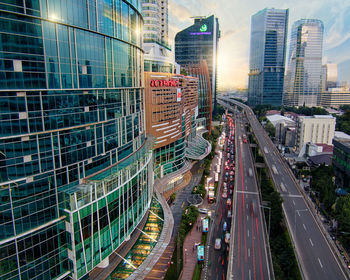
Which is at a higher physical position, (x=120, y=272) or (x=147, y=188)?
(x=147, y=188)

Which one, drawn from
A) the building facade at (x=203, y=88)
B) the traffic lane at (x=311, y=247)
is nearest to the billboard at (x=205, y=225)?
the traffic lane at (x=311, y=247)

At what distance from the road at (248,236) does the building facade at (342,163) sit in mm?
25310

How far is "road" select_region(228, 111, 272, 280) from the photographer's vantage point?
47750 millimetres

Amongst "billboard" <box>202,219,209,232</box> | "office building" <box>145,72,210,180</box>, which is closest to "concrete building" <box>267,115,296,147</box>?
"office building" <box>145,72,210,180</box>

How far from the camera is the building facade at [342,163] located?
8029 centimetres

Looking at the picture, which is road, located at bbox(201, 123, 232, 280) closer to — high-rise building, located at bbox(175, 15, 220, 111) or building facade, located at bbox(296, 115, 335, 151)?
building facade, located at bbox(296, 115, 335, 151)

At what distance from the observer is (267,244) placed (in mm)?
54875

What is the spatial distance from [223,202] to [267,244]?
2269cm

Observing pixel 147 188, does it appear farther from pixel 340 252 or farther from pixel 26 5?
pixel 340 252

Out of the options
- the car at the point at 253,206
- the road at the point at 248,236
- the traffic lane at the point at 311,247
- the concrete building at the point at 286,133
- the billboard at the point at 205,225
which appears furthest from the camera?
the concrete building at the point at 286,133

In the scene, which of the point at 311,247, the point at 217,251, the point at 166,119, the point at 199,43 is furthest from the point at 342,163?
the point at 199,43

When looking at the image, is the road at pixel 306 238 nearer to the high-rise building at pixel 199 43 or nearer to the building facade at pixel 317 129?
the building facade at pixel 317 129

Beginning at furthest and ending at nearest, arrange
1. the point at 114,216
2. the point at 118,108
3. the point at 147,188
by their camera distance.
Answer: the point at 147,188
the point at 118,108
the point at 114,216

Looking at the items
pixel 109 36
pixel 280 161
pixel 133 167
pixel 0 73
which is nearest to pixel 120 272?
pixel 133 167
